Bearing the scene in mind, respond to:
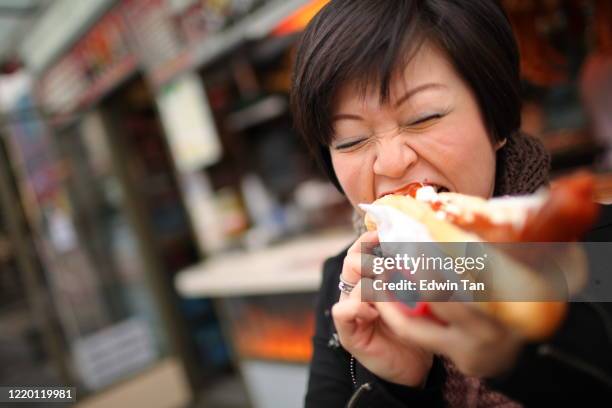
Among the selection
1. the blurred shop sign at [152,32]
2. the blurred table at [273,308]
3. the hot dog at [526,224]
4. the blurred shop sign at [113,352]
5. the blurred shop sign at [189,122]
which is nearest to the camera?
the hot dog at [526,224]

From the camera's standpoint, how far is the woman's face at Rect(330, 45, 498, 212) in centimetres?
86

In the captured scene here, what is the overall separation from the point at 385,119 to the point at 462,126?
142 millimetres

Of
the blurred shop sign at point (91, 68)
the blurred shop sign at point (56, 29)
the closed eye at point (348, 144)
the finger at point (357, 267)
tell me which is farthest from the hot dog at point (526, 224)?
the blurred shop sign at point (56, 29)

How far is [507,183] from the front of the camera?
1009 mm

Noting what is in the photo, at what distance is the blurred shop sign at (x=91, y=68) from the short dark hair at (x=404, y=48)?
3.66 meters

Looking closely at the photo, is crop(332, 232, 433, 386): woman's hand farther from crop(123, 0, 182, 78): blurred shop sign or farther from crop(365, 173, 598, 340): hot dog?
crop(123, 0, 182, 78): blurred shop sign

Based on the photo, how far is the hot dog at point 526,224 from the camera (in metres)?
0.56

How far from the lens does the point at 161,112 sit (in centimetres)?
427

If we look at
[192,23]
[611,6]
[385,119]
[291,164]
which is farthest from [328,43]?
[291,164]

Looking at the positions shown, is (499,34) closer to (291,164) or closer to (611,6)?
(611,6)

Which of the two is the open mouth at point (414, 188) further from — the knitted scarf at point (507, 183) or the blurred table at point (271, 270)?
the blurred table at point (271, 270)

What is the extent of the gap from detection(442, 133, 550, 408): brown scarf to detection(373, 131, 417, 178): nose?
263mm

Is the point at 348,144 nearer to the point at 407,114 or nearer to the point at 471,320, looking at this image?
the point at 407,114

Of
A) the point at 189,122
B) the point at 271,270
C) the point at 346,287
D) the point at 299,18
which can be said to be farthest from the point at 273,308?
the point at 346,287
